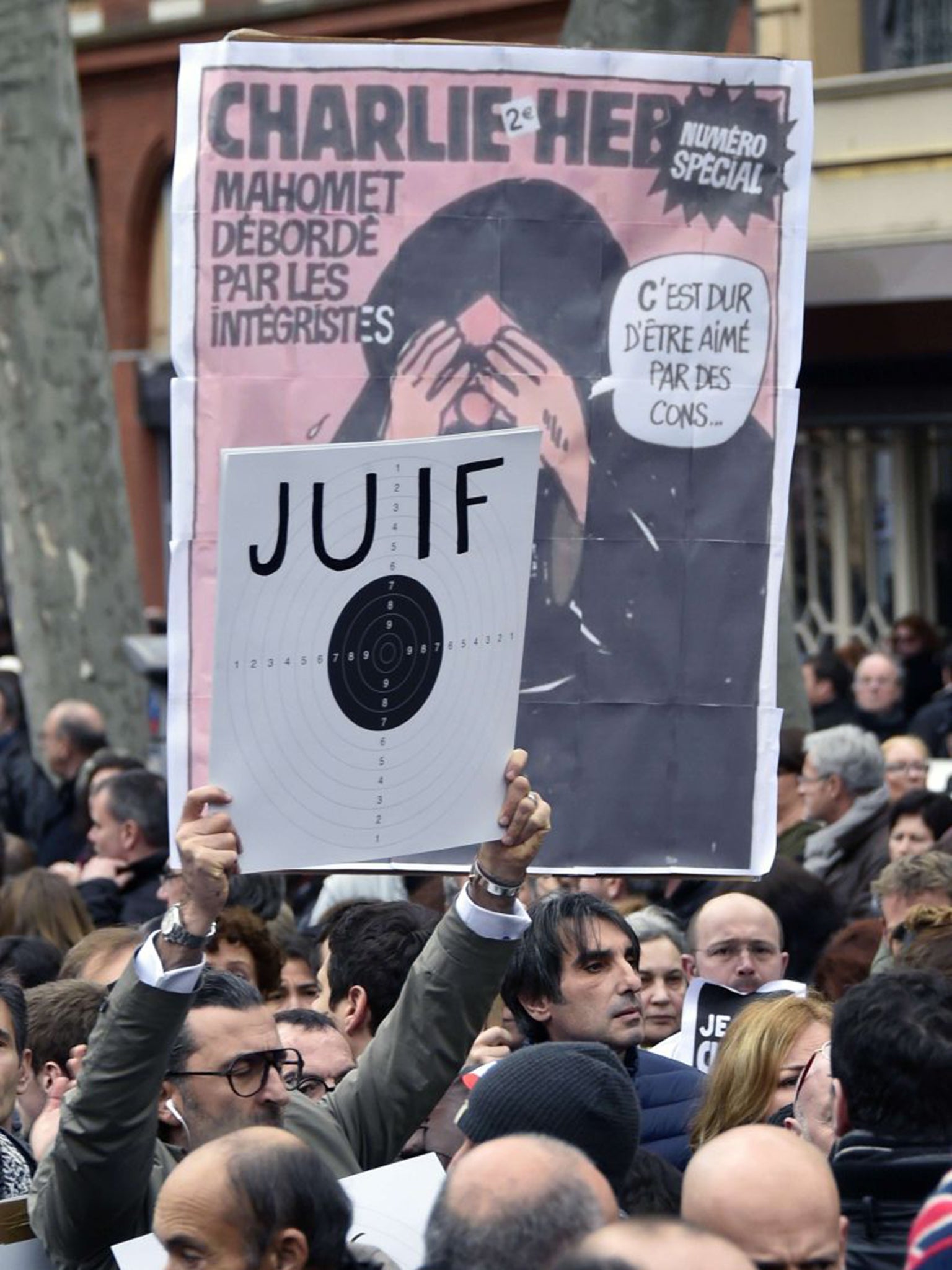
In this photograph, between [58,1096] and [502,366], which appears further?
[502,366]

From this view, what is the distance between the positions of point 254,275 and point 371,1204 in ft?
7.01

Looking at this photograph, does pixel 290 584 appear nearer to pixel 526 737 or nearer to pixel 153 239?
pixel 526 737

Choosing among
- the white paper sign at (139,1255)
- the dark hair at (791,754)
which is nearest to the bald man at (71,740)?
the dark hair at (791,754)

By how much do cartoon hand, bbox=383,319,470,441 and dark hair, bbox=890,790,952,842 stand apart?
2783 millimetres

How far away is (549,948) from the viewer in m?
4.84

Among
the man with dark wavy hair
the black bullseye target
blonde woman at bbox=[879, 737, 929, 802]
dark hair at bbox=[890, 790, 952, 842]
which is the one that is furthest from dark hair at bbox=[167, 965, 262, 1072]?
blonde woman at bbox=[879, 737, 929, 802]

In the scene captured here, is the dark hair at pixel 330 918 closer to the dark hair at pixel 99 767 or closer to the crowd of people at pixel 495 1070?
the crowd of people at pixel 495 1070

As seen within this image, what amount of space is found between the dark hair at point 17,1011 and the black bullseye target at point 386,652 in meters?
1.26

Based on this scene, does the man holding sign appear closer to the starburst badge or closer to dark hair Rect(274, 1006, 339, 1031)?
dark hair Rect(274, 1006, 339, 1031)

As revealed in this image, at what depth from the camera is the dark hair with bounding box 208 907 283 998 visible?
5.90 metres

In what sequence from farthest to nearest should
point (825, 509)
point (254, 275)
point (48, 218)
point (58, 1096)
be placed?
point (825, 509), point (48, 218), point (254, 275), point (58, 1096)

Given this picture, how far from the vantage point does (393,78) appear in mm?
5176

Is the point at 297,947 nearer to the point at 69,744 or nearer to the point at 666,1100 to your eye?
the point at 666,1100

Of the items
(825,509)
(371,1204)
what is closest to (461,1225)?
(371,1204)
